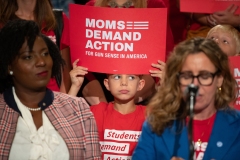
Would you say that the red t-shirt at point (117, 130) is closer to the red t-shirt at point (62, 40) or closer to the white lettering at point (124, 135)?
the white lettering at point (124, 135)

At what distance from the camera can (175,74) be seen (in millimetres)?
3768

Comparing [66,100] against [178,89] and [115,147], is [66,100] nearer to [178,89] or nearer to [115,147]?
[115,147]

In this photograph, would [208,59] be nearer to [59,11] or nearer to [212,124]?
[212,124]

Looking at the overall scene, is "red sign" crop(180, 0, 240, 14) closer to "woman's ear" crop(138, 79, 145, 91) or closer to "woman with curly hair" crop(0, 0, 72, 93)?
"woman's ear" crop(138, 79, 145, 91)

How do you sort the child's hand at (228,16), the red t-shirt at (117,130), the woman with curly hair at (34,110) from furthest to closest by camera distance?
the child's hand at (228,16) < the red t-shirt at (117,130) < the woman with curly hair at (34,110)

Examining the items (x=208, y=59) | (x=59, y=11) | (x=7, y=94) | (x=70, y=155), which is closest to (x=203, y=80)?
(x=208, y=59)

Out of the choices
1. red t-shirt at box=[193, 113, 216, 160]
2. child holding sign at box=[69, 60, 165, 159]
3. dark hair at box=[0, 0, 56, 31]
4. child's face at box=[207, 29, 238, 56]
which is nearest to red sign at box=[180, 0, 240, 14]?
child's face at box=[207, 29, 238, 56]

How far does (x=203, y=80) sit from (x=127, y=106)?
1147 millimetres

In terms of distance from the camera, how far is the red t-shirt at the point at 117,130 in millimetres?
4504

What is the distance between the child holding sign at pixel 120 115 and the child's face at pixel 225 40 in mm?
705

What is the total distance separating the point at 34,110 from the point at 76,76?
2.48ft

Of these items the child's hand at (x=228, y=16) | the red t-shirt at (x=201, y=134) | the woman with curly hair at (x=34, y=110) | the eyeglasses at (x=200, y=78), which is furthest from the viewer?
the child's hand at (x=228, y=16)

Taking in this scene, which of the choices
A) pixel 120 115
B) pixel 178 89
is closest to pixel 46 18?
pixel 120 115

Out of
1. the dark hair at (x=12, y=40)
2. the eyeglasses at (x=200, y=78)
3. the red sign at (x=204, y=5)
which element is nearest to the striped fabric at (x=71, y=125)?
the dark hair at (x=12, y=40)
